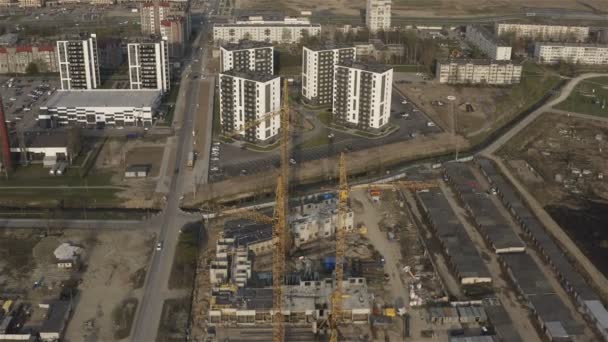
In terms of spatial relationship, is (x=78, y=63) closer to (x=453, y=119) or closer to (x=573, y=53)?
(x=453, y=119)

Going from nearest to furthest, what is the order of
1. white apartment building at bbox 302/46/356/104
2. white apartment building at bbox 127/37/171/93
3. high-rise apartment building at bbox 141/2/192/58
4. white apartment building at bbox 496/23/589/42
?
white apartment building at bbox 302/46/356/104
white apartment building at bbox 127/37/171/93
high-rise apartment building at bbox 141/2/192/58
white apartment building at bbox 496/23/589/42

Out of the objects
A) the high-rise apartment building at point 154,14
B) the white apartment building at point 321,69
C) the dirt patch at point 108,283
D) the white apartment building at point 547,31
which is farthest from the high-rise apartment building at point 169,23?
the dirt patch at point 108,283

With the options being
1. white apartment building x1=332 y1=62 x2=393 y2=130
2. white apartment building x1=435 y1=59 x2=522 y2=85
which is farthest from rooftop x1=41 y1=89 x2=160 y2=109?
white apartment building x1=435 y1=59 x2=522 y2=85

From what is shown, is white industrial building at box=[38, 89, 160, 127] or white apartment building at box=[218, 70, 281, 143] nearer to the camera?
white apartment building at box=[218, 70, 281, 143]

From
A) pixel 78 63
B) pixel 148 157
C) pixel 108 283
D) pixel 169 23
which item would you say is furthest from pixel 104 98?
pixel 108 283

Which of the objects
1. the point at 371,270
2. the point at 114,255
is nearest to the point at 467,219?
the point at 371,270

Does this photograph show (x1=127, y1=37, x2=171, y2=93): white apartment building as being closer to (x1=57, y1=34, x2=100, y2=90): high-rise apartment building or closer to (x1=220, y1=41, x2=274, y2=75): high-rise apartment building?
(x1=57, y1=34, x2=100, y2=90): high-rise apartment building
